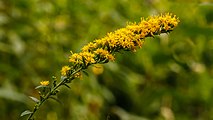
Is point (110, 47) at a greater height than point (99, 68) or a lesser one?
→ lesser

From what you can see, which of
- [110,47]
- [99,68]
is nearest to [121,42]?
[110,47]

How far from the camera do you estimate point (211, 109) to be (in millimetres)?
2797

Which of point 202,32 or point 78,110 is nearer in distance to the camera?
point 202,32

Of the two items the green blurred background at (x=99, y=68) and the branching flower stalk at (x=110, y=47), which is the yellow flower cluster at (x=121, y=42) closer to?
the branching flower stalk at (x=110, y=47)

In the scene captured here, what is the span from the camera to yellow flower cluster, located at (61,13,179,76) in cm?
109

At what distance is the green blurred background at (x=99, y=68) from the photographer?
2.66m

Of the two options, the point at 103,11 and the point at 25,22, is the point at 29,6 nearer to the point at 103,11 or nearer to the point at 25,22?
the point at 25,22

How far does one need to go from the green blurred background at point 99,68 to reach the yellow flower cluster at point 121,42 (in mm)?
1399

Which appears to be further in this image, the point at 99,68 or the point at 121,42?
the point at 99,68

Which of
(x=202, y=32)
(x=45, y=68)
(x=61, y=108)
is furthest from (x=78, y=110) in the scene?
(x=202, y=32)

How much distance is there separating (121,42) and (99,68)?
1632mm

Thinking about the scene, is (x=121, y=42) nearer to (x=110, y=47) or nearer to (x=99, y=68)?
(x=110, y=47)

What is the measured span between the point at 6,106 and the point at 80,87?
1.44 feet

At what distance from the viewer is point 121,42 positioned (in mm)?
1083
